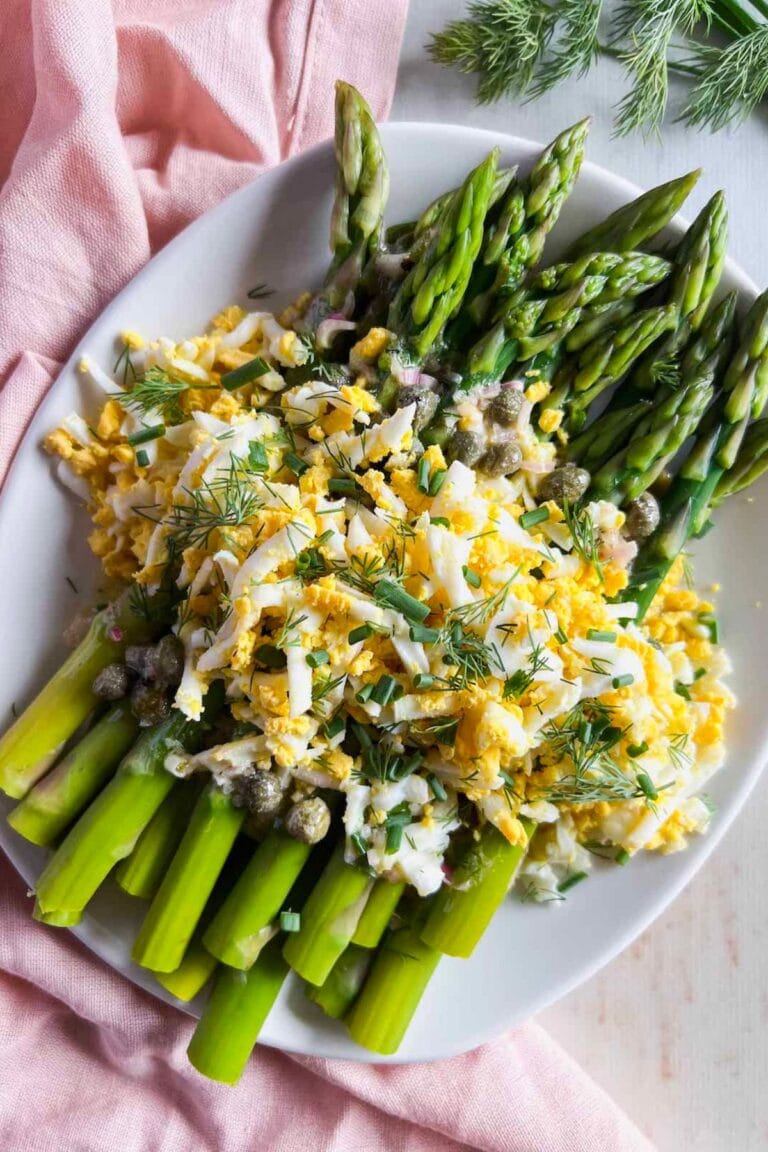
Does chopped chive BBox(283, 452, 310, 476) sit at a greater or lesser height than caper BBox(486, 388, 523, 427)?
lesser

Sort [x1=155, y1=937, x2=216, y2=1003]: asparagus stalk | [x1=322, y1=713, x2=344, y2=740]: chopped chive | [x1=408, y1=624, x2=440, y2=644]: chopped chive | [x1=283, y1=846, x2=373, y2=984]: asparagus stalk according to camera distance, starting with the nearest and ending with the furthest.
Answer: [x1=408, y1=624, x2=440, y2=644]: chopped chive → [x1=322, y1=713, x2=344, y2=740]: chopped chive → [x1=283, y1=846, x2=373, y2=984]: asparagus stalk → [x1=155, y1=937, x2=216, y2=1003]: asparagus stalk

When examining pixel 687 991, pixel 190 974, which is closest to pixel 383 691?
pixel 190 974

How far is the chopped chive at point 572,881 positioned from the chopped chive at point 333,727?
0.86 meters

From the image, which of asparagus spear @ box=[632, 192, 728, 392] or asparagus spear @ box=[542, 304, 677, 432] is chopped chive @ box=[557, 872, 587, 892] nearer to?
asparagus spear @ box=[542, 304, 677, 432]

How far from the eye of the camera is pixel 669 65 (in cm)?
324

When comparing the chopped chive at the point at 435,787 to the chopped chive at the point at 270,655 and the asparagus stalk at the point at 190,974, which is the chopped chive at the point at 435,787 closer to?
the chopped chive at the point at 270,655

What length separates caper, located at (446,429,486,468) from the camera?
8.60 feet

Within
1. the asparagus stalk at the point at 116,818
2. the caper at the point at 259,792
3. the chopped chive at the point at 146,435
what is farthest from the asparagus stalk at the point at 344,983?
the chopped chive at the point at 146,435

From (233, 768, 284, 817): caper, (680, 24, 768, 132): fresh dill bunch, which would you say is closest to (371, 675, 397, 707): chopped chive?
(233, 768, 284, 817): caper

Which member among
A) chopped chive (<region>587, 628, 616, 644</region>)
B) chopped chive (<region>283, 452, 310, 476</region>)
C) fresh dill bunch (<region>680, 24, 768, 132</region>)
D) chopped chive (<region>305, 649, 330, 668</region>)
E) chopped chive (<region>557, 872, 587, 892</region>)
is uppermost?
fresh dill bunch (<region>680, 24, 768, 132</region>)

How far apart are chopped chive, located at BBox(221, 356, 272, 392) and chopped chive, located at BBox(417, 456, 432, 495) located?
527 millimetres

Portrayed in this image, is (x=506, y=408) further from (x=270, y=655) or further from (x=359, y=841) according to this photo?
(x=359, y=841)

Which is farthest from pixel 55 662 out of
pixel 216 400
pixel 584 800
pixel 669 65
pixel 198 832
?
pixel 669 65

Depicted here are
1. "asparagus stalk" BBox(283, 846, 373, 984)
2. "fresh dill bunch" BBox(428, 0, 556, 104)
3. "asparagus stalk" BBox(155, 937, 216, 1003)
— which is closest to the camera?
"asparagus stalk" BBox(283, 846, 373, 984)
